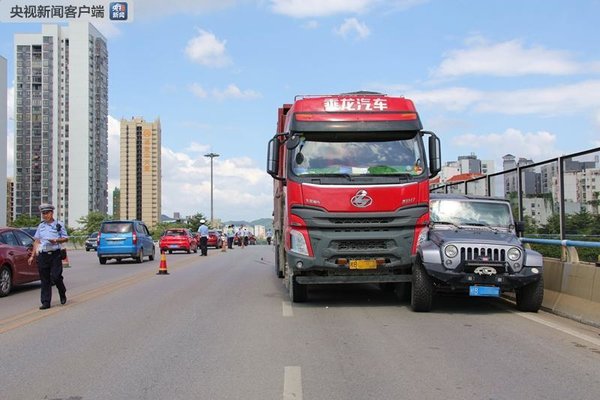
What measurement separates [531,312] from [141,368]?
6.44 m

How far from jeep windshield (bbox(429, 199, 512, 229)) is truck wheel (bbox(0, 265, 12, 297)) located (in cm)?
936

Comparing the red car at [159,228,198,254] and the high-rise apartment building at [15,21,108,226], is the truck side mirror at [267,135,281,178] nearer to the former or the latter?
the red car at [159,228,198,254]

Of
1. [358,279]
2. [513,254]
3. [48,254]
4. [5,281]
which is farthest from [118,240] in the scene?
[513,254]

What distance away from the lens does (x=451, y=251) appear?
351 inches

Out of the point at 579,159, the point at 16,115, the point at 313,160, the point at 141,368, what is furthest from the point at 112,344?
the point at 16,115

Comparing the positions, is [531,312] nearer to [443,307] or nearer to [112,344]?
[443,307]

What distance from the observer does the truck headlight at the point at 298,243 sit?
9.56 meters

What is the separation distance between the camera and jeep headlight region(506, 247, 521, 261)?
8.87 m

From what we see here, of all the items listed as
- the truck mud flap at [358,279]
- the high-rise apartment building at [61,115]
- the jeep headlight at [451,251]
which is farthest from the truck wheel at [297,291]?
the high-rise apartment building at [61,115]

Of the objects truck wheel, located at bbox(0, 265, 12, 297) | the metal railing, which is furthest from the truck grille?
truck wheel, located at bbox(0, 265, 12, 297)

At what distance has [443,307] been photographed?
32.8ft

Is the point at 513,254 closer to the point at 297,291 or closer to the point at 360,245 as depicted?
the point at 360,245

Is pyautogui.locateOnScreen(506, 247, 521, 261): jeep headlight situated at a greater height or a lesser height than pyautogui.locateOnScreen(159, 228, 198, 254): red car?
greater

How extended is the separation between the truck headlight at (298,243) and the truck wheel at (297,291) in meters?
0.69
